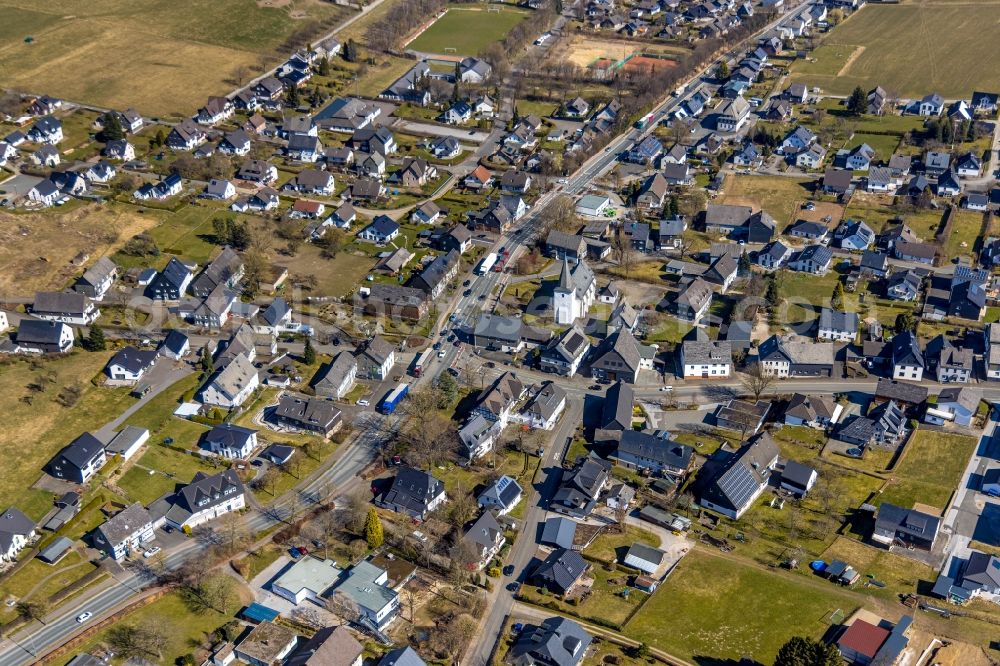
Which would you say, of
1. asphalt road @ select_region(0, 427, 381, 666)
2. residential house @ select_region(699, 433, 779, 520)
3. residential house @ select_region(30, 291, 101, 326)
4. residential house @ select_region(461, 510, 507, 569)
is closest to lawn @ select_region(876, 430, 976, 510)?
residential house @ select_region(699, 433, 779, 520)

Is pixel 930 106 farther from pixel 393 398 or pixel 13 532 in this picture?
pixel 13 532

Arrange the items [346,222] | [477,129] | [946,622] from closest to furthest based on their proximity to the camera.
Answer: [946,622] < [346,222] < [477,129]

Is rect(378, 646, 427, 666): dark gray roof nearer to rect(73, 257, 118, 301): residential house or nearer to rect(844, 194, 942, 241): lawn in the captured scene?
rect(73, 257, 118, 301): residential house

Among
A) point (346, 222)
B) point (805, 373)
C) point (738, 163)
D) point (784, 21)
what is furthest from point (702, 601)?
point (784, 21)

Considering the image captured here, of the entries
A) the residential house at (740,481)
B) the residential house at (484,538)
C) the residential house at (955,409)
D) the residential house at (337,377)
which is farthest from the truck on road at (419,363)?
the residential house at (955,409)

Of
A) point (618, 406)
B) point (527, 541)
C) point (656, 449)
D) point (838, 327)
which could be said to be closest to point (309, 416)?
point (527, 541)

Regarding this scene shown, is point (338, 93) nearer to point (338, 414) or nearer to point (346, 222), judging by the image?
point (346, 222)

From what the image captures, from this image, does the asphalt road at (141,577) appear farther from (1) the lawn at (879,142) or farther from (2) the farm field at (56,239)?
(1) the lawn at (879,142)
